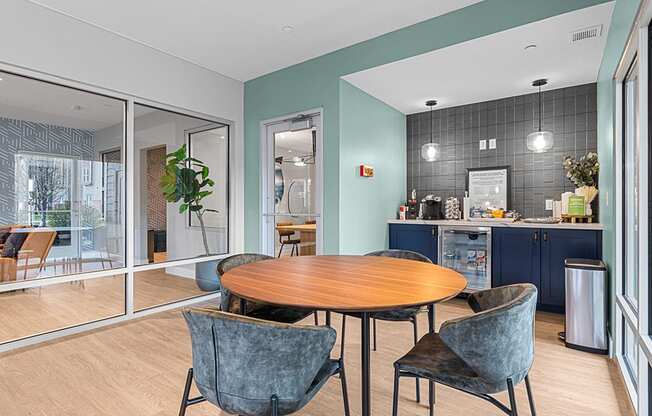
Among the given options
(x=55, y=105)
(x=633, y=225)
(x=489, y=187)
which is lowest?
(x=633, y=225)

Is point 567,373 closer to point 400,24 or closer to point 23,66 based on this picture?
point 400,24

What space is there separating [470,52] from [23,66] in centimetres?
377

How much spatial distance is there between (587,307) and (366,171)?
96.4 inches

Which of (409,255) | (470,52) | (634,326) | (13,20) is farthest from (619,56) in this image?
(13,20)

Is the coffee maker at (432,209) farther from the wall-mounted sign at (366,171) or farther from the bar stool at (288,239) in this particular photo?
the bar stool at (288,239)

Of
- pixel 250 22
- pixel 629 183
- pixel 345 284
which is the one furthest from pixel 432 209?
pixel 345 284

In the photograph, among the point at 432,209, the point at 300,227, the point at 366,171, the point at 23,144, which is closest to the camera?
the point at 23,144

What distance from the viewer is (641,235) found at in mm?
1851

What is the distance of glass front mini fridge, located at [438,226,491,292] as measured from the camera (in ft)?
13.4

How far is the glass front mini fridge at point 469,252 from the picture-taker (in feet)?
13.4

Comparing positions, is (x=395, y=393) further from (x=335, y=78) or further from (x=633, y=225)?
(x=335, y=78)

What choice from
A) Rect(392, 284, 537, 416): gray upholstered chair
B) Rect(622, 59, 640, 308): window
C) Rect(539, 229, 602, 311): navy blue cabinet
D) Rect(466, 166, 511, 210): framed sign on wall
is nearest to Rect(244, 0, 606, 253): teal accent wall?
Rect(622, 59, 640, 308): window

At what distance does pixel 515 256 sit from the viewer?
152 inches

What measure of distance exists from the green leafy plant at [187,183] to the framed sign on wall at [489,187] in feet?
11.0
